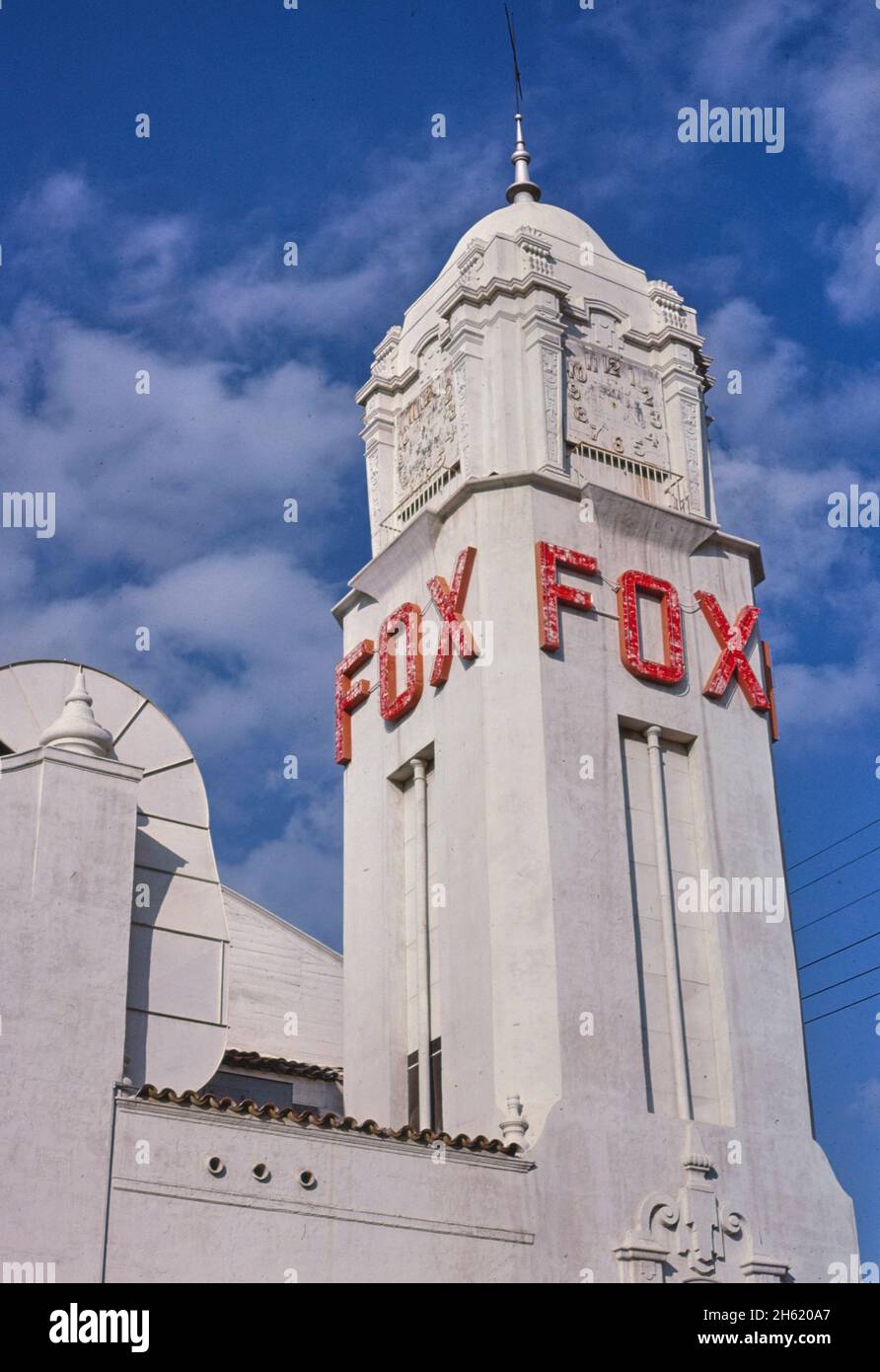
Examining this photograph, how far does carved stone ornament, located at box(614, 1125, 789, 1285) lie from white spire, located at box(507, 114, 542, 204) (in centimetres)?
2314

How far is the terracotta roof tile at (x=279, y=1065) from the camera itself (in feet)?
130

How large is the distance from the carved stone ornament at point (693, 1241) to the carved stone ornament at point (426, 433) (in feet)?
52.0

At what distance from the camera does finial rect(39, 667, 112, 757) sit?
29125mm

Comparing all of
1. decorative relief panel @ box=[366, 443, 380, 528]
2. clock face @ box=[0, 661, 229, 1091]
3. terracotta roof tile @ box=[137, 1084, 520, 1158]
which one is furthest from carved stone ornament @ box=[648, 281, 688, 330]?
terracotta roof tile @ box=[137, 1084, 520, 1158]

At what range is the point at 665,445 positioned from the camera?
4000 centimetres

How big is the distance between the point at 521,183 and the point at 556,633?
564 inches

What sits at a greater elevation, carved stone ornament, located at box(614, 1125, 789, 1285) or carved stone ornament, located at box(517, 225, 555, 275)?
carved stone ornament, located at box(517, 225, 555, 275)

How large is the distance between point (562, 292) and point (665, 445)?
13.5 feet

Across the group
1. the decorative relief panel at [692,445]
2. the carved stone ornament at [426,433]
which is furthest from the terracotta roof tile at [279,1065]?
the decorative relief panel at [692,445]

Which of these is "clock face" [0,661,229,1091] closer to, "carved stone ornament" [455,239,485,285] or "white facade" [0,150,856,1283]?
"white facade" [0,150,856,1283]

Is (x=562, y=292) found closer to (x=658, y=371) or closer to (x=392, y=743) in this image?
(x=658, y=371)

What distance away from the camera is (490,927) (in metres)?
32.6

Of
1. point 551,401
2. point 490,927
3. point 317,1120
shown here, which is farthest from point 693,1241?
point 551,401

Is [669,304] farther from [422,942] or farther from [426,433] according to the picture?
[422,942]
